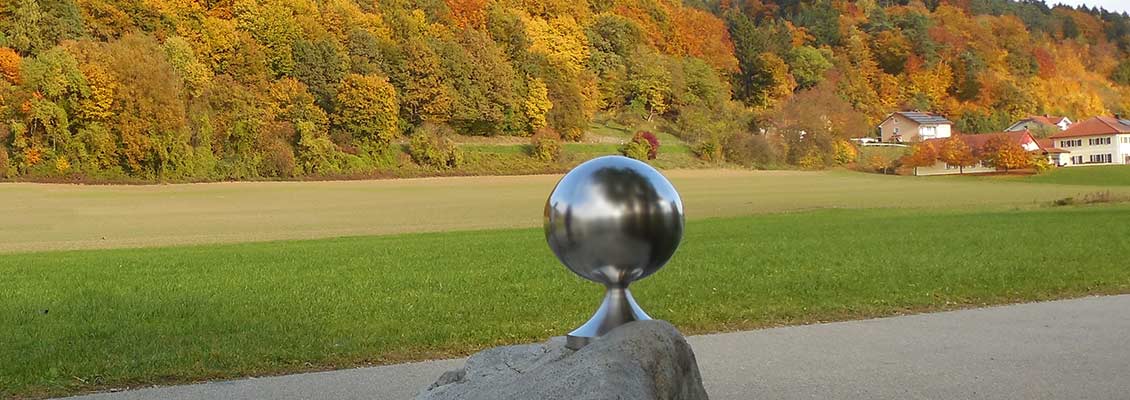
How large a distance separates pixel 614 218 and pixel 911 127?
126 meters

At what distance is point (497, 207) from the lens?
162 feet

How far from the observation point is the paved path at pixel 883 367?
7195 millimetres

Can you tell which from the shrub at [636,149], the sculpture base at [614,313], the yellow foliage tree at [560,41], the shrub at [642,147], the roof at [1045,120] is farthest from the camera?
the roof at [1045,120]

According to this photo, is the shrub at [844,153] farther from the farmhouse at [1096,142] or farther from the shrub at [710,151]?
the farmhouse at [1096,142]

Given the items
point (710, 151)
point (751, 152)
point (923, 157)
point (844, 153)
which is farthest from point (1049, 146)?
point (710, 151)

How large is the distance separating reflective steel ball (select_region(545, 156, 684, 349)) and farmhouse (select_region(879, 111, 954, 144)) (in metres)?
121

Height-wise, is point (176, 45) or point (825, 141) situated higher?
point (176, 45)

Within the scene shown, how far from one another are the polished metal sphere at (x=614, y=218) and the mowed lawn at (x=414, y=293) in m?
5.05

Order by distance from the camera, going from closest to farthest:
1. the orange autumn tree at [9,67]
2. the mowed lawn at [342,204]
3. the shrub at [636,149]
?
1. the mowed lawn at [342,204]
2. the orange autumn tree at [9,67]
3. the shrub at [636,149]

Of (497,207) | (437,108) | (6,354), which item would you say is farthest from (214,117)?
(6,354)

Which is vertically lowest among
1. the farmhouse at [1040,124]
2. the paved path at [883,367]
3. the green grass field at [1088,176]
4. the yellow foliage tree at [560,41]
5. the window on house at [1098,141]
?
the green grass field at [1088,176]

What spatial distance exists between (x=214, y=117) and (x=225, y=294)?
62421mm

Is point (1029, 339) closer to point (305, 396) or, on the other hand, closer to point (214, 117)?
point (305, 396)

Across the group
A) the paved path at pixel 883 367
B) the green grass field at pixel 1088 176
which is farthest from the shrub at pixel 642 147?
the paved path at pixel 883 367
